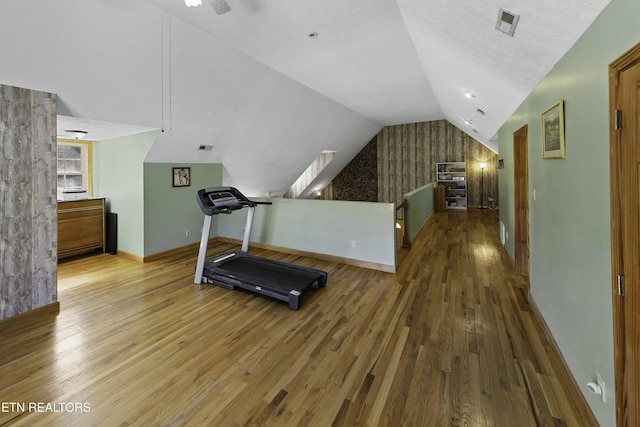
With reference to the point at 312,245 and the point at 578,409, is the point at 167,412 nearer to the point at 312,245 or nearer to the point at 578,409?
the point at 578,409

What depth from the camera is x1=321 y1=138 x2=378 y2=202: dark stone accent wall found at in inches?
471

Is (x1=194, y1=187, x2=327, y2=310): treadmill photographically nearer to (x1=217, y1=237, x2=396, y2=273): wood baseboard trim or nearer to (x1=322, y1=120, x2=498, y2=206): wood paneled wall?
(x1=217, y1=237, x2=396, y2=273): wood baseboard trim

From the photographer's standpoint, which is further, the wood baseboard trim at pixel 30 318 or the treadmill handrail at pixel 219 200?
the treadmill handrail at pixel 219 200

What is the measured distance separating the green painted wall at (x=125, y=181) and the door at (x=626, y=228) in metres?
5.14

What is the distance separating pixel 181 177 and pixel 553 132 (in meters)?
5.45

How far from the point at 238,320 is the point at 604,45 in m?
3.29

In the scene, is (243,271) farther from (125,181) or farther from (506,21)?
(506,21)

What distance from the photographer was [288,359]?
2.36 meters

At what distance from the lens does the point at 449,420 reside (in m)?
1.76

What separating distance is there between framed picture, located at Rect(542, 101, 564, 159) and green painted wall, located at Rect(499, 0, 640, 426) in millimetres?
54

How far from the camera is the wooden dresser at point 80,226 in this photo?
4.86 meters

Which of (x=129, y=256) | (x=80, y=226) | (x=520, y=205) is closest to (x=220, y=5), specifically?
(x=520, y=205)

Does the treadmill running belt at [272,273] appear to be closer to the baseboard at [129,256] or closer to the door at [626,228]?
the baseboard at [129,256]

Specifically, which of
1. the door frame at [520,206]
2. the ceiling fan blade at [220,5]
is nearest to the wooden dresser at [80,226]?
the ceiling fan blade at [220,5]
